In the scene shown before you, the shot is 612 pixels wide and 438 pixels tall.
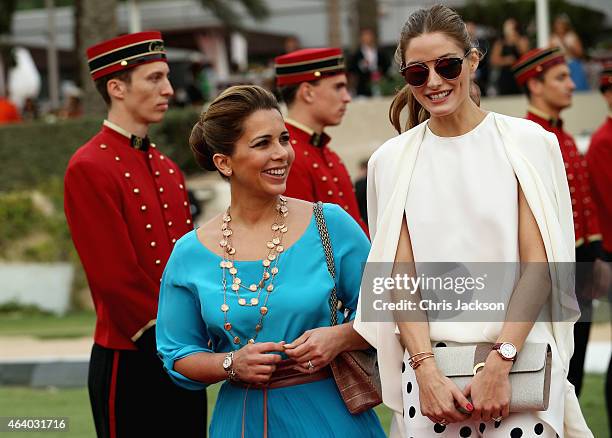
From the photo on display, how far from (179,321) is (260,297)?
31 centimetres

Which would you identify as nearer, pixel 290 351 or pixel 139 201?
pixel 290 351

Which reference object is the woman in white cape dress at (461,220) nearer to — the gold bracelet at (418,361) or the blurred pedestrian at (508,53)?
the gold bracelet at (418,361)

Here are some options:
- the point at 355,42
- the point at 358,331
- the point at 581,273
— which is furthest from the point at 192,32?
the point at 358,331

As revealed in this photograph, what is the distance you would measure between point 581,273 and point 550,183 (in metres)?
3.57

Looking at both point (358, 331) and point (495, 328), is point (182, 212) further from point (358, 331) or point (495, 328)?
point (495, 328)

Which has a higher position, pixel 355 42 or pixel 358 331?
pixel 355 42

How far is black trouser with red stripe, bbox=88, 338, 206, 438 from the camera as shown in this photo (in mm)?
5387

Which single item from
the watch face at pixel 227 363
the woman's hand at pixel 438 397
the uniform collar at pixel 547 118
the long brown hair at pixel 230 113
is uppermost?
the uniform collar at pixel 547 118

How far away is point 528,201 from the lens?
3881 mm

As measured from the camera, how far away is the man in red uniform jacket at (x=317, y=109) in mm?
6289

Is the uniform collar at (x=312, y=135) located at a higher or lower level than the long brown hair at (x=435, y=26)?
higher

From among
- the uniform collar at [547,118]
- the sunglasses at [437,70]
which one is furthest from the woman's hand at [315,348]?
the uniform collar at [547,118]

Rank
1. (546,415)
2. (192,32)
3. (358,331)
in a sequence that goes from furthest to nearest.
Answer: (192,32) < (358,331) < (546,415)

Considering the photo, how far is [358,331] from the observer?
4.07 m
